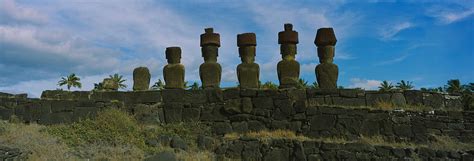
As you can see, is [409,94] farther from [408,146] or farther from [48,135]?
A: [48,135]

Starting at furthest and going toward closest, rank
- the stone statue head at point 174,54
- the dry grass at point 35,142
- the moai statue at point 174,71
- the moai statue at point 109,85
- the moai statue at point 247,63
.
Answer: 1. the moai statue at point 109,85
2. the stone statue head at point 174,54
3. the moai statue at point 174,71
4. the moai statue at point 247,63
5. the dry grass at point 35,142

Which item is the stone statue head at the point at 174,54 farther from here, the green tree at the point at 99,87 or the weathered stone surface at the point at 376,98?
the weathered stone surface at the point at 376,98

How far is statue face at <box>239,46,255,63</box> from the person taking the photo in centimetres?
1380

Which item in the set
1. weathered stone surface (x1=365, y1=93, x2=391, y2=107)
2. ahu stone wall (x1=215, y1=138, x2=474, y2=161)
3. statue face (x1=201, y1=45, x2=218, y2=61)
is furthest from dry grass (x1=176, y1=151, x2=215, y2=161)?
weathered stone surface (x1=365, y1=93, x2=391, y2=107)

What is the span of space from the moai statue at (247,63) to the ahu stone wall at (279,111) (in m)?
0.44

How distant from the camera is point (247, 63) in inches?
539

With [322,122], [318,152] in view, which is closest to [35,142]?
[318,152]

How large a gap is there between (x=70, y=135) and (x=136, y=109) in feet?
6.25

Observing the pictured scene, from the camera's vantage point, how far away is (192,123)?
13211 mm

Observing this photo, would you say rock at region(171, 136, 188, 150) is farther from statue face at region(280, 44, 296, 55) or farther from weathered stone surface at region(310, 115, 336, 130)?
statue face at region(280, 44, 296, 55)

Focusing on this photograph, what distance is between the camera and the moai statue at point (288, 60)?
43.5 ft

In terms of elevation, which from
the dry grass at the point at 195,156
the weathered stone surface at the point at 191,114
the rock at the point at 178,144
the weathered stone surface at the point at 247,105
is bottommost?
the dry grass at the point at 195,156

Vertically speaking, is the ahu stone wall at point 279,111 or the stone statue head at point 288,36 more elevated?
the stone statue head at point 288,36

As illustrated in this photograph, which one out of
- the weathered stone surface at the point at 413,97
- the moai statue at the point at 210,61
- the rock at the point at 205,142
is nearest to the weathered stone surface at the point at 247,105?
the moai statue at the point at 210,61
